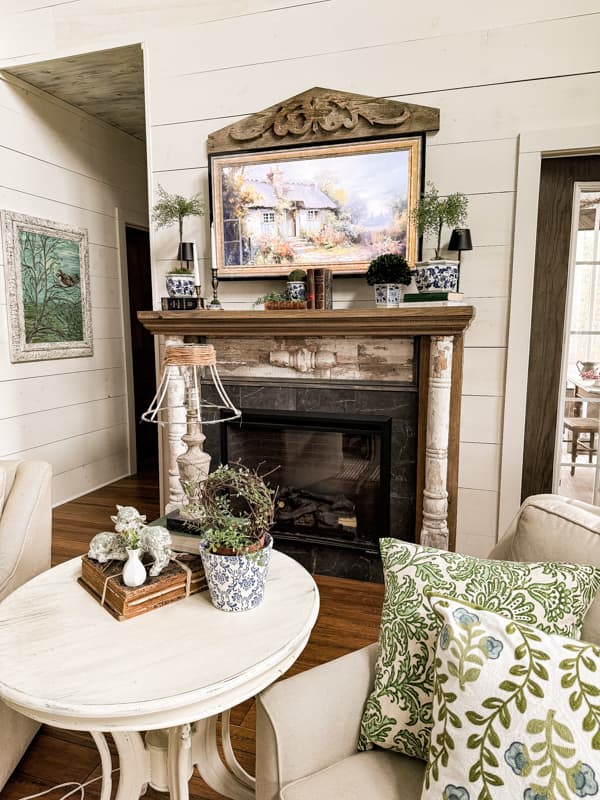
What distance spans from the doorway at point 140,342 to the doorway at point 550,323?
3.05 meters

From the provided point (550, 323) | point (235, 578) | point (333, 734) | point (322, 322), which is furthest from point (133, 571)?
point (550, 323)

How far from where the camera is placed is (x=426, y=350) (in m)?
2.44

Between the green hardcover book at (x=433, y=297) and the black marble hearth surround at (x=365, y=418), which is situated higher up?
the green hardcover book at (x=433, y=297)

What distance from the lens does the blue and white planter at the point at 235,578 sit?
1.18 metres

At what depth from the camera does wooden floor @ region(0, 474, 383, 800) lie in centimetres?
154

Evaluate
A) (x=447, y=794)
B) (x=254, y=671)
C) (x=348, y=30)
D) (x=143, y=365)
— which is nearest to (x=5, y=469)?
(x=254, y=671)

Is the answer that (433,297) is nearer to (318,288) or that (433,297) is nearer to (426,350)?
(426,350)

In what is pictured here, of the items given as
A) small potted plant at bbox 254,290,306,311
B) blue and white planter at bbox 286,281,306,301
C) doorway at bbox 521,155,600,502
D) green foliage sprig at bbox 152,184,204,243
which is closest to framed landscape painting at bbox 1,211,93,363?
green foliage sprig at bbox 152,184,204,243

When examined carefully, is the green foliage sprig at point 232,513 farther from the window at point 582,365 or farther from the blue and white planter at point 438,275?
the window at point 582,365

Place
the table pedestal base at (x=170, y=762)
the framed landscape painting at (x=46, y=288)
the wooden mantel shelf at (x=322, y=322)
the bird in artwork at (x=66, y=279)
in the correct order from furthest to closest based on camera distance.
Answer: the bird in artwork at (x=66, y=279) < the framed landscape painting at (x=46, y=288) < the wooden mantel shelf at (x=322, y=322) < the table pedestal base at (x=170, y=762)

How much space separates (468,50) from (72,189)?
107 inches

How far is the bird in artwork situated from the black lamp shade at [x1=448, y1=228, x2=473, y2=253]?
263 centimetres

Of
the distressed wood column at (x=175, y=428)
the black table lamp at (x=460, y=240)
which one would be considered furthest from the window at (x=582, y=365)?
the distressed wood column at (x=175, y=428)

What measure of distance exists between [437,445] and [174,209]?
1.73 metres
